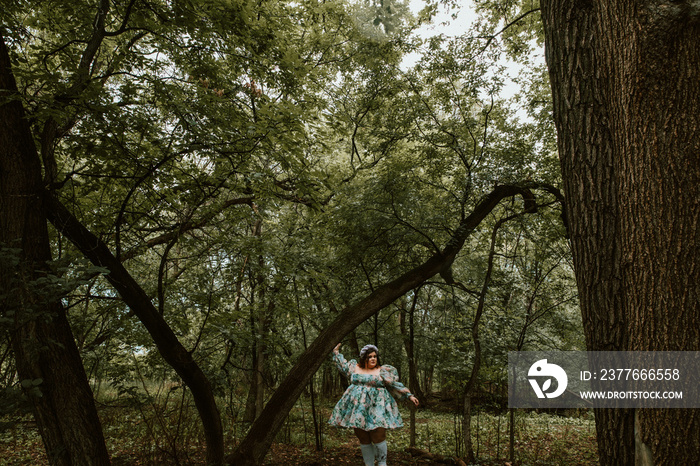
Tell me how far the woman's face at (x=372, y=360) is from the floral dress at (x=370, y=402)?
0.35 feet

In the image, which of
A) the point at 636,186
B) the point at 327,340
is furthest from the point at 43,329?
the point at 636,186

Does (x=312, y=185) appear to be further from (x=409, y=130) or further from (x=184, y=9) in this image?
(x=409, y=130)

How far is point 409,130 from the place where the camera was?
241 inches

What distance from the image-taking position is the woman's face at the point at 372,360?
4.76 metres

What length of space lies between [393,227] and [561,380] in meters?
3.37

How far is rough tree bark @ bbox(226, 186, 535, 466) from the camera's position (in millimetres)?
4494

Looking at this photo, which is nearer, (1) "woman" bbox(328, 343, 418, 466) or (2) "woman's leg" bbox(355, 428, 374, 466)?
(1) "woman" bbox(328, 343, 418, 466)

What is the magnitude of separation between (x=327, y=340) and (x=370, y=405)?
1028 millimetres

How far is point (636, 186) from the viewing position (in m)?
1.79

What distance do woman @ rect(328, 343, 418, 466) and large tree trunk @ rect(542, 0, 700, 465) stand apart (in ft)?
9.37

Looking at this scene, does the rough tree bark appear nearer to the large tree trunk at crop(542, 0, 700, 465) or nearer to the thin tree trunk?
the thin tree trunk

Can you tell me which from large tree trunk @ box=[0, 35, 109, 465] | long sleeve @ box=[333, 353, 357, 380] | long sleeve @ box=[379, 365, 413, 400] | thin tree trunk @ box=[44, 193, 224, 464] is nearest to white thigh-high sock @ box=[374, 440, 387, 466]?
long sleeve @ box=[379, 365, 413, 400]

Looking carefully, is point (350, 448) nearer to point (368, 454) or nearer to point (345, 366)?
point (368, 454)

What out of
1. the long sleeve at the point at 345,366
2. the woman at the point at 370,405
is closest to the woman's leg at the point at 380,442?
the woman at the point at 370,405
